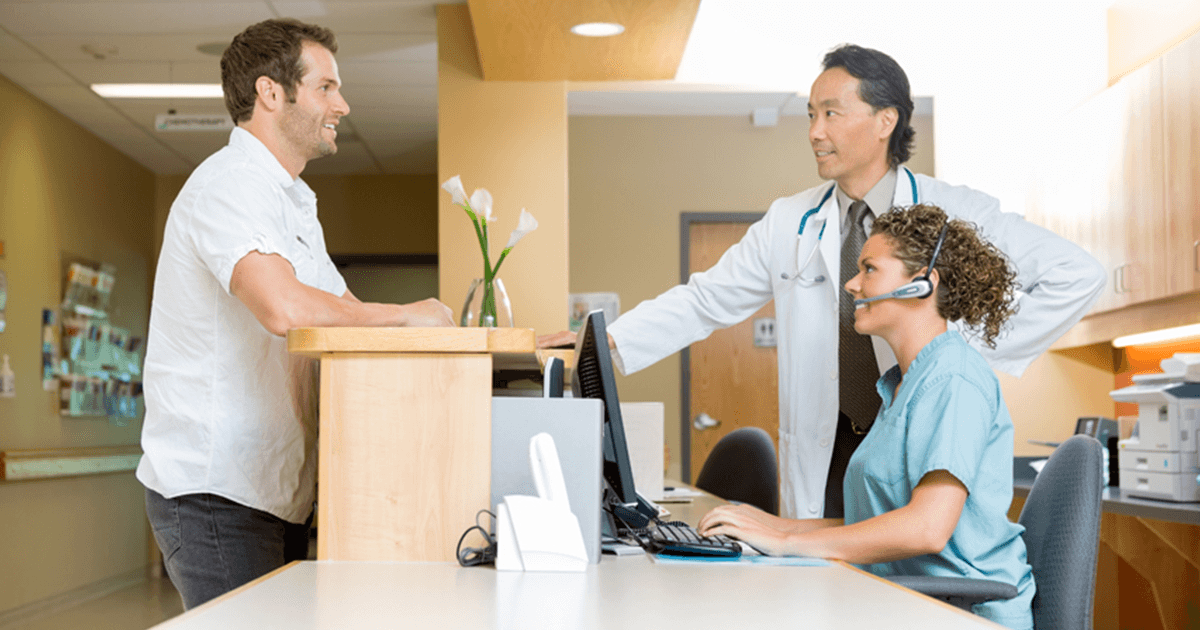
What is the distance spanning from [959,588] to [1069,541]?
232 mm

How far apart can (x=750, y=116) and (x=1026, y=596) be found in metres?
4.23

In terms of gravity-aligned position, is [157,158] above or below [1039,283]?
above

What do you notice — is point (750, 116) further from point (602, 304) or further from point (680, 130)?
point (602, 304)

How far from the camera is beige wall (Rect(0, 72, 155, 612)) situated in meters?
5.32

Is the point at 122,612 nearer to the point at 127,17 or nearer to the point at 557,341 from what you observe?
the point at 127,17

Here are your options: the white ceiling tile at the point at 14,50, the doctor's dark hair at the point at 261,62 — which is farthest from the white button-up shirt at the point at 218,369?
the white ceiling tile at the point at 14,50

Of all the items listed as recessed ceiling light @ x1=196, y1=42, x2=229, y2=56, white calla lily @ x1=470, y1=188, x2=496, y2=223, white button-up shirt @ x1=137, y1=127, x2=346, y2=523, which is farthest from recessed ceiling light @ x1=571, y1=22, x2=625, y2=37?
white button-up shirt @ x1=137, y1=127, x2=346, y2=523

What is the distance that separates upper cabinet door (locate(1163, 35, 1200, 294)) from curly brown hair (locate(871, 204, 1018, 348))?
6.93ft

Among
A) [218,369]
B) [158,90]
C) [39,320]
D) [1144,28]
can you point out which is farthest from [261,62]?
[39,320]

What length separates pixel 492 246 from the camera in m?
4.49

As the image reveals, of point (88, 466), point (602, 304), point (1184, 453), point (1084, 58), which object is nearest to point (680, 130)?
point (602, 304)

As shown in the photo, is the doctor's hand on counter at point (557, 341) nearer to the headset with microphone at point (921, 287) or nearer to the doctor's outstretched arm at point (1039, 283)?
the headset with microphone at point (921, 287)

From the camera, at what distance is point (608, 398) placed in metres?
1.49

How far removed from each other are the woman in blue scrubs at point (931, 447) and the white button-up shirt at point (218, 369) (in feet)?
2.27
